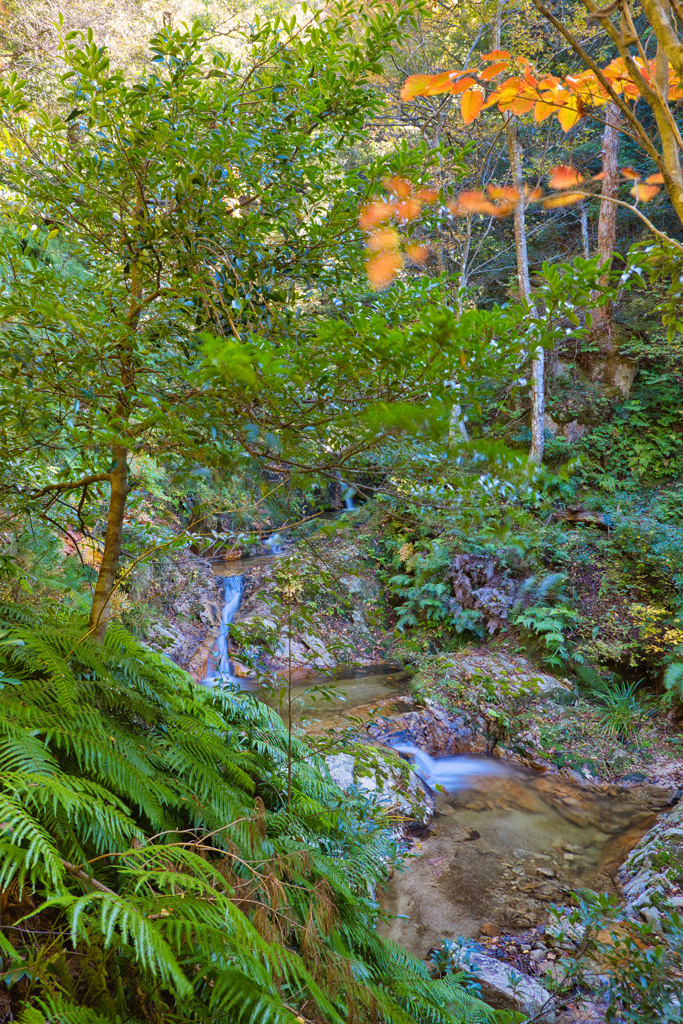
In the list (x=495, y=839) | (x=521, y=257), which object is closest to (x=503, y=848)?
(x=495, y=839)

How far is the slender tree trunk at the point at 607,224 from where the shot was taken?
10.3 m

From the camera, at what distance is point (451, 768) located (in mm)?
5648

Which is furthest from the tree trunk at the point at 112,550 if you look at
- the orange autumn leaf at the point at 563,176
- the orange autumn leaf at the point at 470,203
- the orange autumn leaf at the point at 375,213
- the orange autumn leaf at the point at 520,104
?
the orange autumn leaf at the point at 563,176

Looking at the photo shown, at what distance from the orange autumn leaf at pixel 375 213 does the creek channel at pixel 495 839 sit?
1.95 meters

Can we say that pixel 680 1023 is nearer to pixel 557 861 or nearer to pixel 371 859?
pixel 371 859

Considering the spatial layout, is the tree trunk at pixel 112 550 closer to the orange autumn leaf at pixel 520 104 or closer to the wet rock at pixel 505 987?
the orange autumn leaf at pixel 520 104

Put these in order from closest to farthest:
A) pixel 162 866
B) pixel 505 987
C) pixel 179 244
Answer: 1. pixel 162 866
2. pixel 179 244
3. pixel 505 987

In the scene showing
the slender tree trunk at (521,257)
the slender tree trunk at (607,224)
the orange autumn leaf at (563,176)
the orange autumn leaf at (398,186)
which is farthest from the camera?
the orange autumn leaf at (563,176)

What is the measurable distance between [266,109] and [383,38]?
48 centimetres

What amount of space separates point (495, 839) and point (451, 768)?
3.55ft

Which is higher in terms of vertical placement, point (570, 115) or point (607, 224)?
point (607, 224)

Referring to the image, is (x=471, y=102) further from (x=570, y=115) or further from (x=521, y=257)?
(x=521, y=257)

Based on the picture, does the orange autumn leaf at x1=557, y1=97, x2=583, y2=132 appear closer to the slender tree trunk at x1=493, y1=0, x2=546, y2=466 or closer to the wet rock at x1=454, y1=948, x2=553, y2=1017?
the wet rock at x1=454, y1=948, x2=553, y2=1017

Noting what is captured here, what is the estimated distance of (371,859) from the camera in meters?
2.85
